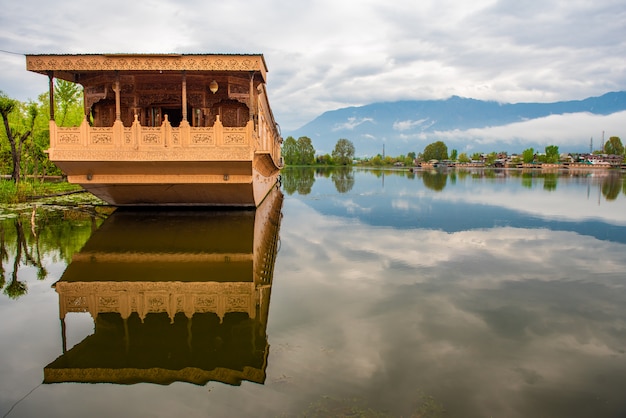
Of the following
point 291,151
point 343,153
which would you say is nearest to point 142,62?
point 291,151

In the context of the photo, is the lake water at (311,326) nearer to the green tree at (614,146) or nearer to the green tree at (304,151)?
the green tree at (304,151)

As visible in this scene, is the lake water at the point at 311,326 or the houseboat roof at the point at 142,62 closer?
the lake water at the point at 311,326

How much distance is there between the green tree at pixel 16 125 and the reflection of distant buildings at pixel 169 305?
13.2 m

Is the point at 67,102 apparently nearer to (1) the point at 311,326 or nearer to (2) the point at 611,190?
(1) the point at 311,326

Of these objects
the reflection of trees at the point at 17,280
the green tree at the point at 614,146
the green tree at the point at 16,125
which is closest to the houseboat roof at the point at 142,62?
the reflection of trees at the point at 17,280

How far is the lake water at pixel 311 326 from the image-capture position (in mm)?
3357

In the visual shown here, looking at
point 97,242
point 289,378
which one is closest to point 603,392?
point 289,378

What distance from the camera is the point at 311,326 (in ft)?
15.6

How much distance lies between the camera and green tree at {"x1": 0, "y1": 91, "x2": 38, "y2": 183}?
19859 millimetres

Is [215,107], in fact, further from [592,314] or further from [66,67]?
[592,314]

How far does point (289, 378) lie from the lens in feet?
11.9

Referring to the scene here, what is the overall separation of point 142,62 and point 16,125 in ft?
60.4

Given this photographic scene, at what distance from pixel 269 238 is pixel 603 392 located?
25.1ft

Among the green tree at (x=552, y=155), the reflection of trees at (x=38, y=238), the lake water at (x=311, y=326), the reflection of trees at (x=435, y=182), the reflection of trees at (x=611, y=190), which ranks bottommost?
the lake water at (x=311, y=326)
